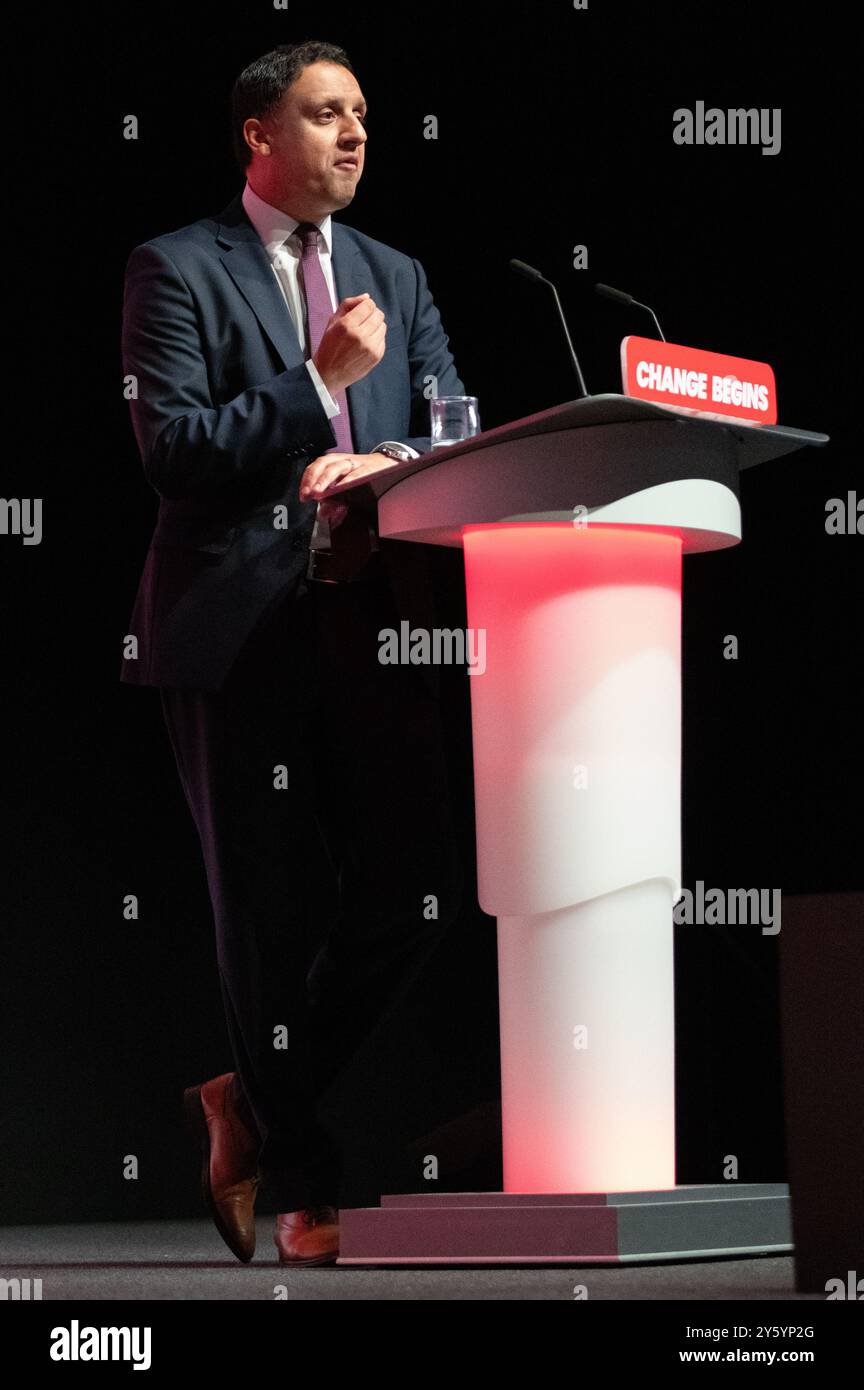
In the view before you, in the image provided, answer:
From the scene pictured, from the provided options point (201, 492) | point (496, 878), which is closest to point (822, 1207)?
point (496, 878)

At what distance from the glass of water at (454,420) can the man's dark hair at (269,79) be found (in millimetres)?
565

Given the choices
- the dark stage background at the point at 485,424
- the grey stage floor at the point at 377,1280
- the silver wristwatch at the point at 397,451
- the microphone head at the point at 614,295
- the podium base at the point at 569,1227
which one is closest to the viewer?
the grey stage floor at the point at 377,1280

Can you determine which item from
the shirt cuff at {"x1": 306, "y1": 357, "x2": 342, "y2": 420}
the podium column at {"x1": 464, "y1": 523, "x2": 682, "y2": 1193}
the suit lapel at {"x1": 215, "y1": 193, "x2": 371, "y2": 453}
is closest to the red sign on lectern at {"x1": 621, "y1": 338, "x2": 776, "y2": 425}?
the podium column at {"x1": 464, "y1": 523, "x2": 682, "y2": 1193}

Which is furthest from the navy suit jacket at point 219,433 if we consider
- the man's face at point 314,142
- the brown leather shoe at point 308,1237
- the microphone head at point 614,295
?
the brown leather shoe at point 308,1237

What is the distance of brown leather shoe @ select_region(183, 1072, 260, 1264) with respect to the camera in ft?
9.38

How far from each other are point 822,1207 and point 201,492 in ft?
4.92

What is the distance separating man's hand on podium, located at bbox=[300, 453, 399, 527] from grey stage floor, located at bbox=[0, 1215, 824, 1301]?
1078 mm

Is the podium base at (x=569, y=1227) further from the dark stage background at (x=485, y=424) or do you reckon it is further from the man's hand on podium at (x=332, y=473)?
the dark stage background at (x=485, y=424)

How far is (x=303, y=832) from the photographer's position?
2.92m

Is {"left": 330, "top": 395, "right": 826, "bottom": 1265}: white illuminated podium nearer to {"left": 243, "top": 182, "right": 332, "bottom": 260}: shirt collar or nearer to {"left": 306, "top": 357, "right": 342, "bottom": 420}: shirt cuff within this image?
{"left": 306, "top": 357, "right": 342, "bottom": 420}: shirt cuff

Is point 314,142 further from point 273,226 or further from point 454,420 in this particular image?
point 454,420

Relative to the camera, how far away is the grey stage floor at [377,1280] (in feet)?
6.59

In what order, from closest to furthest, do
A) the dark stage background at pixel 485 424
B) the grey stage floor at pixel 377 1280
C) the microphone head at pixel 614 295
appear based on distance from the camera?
the grey stage floor at pixel 377 1280 < the microphone head at pixel 614 295 < the dark stage background at pixel 485 424
